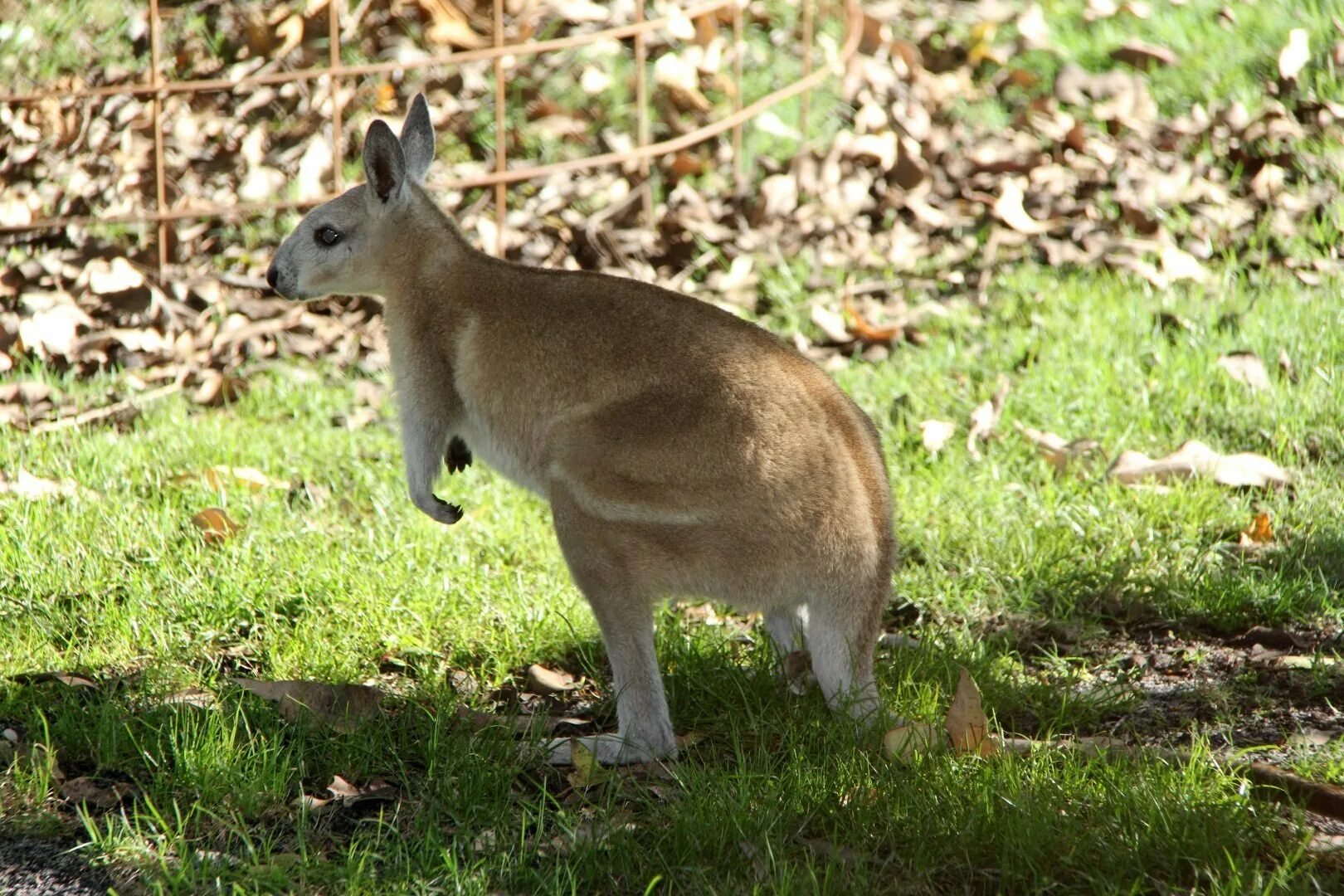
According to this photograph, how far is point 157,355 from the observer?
5.73 metres

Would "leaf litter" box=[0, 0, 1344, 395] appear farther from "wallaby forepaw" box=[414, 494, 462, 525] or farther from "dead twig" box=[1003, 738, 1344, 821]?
"dead twig" box=[1003, 738, 1344, 821]

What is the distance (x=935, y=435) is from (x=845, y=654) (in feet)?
5.60

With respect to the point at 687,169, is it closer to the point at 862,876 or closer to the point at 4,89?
the point at 4,89

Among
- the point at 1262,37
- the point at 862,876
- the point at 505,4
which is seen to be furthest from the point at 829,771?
the point at 1262,37

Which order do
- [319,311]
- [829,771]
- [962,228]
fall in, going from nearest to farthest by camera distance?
[829,771], [319,311], [962,228]

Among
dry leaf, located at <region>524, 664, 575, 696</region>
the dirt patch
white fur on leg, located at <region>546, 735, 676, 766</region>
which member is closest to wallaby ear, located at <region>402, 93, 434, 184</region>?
dry leaf, located at <region>524, 664, 575, 696</region>

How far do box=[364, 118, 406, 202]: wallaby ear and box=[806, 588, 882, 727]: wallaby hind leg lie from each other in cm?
158

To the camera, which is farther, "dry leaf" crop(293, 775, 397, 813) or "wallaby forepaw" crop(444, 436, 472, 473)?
"wallaby forepaw" crop(444, 436, 472, 473)

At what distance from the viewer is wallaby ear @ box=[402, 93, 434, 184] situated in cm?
408

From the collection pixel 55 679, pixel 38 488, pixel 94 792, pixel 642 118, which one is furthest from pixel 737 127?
pixel 94 792

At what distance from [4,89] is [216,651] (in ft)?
13.8

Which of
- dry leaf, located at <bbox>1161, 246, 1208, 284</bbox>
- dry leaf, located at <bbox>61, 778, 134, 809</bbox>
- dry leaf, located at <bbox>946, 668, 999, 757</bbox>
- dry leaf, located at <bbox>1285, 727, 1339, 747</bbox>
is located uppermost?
dry leaf, located at <bbox>946, 668, 999, 757</bbox>

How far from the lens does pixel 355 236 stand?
3.95m

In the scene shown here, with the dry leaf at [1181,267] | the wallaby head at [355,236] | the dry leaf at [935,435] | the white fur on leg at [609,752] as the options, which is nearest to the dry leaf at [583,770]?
the white fur on leg at [609,752]
